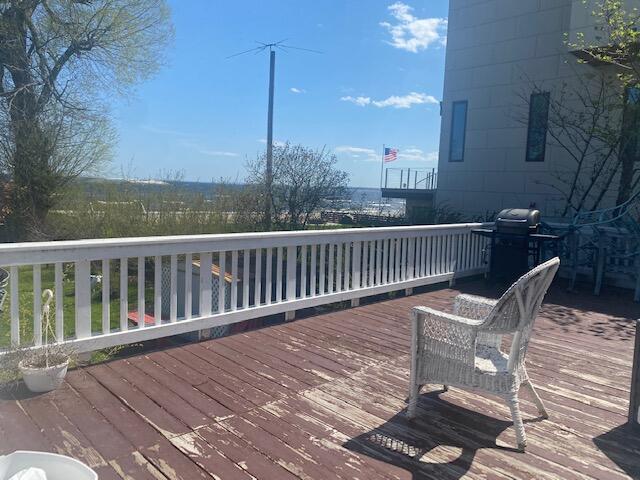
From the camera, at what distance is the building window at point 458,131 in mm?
11219

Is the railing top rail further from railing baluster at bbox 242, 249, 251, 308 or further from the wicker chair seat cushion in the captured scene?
the wicker chair seat cushion

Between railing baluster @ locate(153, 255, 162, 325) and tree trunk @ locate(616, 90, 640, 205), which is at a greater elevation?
tree trunk @ locate(616, 90, 640, 205)

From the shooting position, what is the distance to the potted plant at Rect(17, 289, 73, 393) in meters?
2.71

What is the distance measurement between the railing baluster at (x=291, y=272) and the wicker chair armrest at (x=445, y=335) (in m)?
2.00

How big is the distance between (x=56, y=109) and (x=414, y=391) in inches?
411

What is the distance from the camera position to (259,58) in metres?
13.0

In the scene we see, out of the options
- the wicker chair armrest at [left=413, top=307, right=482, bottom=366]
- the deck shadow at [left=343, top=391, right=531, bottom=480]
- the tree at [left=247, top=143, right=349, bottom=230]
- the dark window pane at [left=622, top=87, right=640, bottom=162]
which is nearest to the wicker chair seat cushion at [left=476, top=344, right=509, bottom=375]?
the wicker chair armrest at [left=413, top=307, right=482, bottom=366]

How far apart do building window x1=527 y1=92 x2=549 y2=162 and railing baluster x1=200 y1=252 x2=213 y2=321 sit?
835 cm

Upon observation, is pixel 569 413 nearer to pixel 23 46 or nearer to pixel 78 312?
pixel 78 312

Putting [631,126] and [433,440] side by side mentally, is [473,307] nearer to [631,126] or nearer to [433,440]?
[433,440]

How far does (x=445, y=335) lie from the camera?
97.2 inches

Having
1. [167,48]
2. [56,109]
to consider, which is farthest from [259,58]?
[56,109]

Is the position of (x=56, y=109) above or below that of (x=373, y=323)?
above

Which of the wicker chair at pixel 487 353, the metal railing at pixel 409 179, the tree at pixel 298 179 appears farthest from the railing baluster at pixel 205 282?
the metal railing at pixel 409 179
